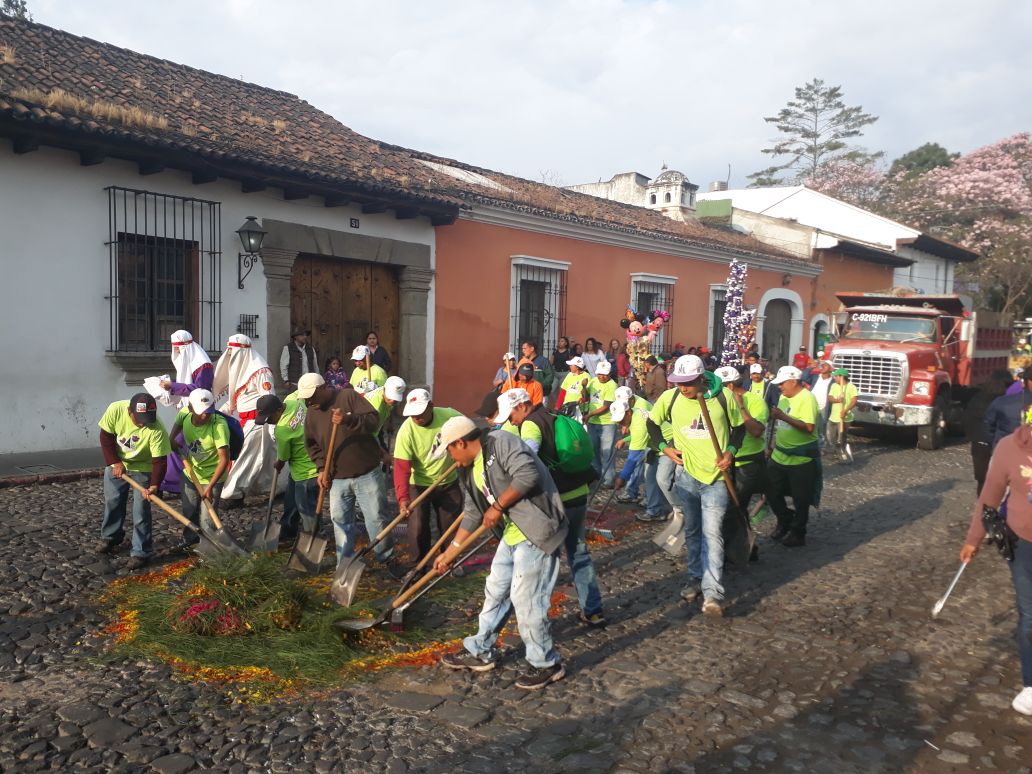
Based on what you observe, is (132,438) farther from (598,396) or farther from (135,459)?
(598,396)

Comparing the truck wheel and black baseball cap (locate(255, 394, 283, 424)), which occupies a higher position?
black baseball cap (locate(255, 394, 283, 424))

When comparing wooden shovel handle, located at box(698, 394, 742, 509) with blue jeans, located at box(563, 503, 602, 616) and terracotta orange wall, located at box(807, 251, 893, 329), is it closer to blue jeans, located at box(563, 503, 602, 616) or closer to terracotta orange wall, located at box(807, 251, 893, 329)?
blue jeans, located at box(563, 503, 602, 616)

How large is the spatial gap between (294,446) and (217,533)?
2.71 ft

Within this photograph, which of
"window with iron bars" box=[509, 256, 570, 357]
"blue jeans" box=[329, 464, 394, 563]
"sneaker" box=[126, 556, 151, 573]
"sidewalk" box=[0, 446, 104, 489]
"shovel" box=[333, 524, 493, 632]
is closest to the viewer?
"shovel" box=[333, 524, 493, 632]

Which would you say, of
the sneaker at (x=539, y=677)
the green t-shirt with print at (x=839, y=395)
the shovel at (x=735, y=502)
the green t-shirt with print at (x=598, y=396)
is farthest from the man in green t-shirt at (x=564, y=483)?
the green t-shirt with print at (x=839, y=395)

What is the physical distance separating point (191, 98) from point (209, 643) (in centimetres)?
1044

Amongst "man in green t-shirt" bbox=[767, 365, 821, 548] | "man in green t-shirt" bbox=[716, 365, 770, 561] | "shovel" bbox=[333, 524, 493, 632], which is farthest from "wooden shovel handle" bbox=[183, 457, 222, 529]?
"man in green t-shirt" bbox=[767, 365, 821, 548]

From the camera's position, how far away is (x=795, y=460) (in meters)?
7.18

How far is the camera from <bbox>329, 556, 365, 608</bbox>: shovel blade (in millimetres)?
5168

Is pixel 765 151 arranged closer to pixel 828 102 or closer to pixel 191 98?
pixel 828 102

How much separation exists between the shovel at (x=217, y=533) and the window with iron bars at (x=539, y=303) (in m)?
9.56

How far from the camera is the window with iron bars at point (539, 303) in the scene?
1556 cm

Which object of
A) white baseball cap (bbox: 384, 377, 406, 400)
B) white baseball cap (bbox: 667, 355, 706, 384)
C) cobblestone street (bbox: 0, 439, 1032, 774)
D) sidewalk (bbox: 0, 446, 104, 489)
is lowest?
cobblestone street (bbox: 0, 439, 1032, 774)

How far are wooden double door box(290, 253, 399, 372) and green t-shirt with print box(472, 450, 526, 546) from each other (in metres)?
8.47
